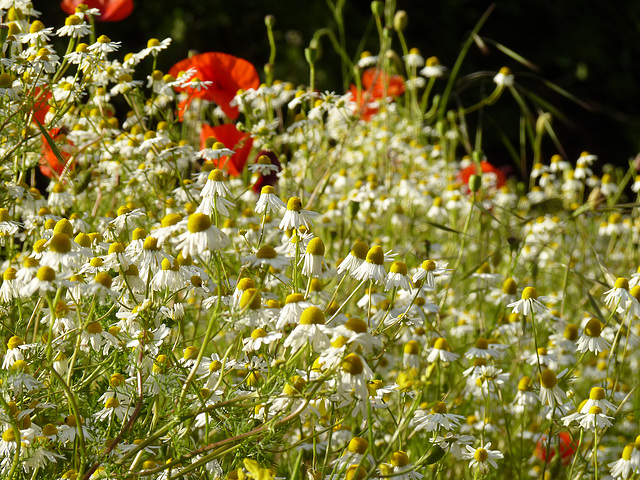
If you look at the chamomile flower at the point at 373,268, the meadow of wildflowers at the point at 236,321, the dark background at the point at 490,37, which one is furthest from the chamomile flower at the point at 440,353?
the dark background at the point at 490,37

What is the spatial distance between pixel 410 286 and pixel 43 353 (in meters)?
0.45

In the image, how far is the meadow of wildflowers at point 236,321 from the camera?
740 millimetres

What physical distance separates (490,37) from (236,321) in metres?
4.62

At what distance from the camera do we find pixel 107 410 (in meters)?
0.84

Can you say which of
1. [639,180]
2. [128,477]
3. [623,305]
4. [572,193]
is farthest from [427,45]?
[128,477]

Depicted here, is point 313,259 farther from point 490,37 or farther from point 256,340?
point 490,37

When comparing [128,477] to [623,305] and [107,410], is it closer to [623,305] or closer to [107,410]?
[107,410]

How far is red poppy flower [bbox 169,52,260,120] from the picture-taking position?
4.50 feet

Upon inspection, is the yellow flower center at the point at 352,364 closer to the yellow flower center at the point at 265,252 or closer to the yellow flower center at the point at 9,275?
the yellow flower center at the point at 265,252

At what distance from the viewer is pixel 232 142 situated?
1326 millimetres

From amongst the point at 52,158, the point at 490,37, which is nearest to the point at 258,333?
the point at 52,158

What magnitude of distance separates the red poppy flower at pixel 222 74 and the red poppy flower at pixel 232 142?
0.07m

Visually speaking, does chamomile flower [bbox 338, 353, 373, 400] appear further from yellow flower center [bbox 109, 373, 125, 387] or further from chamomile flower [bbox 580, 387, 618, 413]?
chamomile flower [bbox 580, 387, 618, 413]

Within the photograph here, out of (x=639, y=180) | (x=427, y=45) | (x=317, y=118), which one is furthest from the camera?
(x=427, y=45)
